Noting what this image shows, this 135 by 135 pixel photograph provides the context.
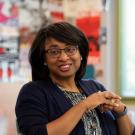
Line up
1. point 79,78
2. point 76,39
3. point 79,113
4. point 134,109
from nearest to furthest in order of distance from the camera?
point 79,113, point 76,39, point 79,78, point 134,109

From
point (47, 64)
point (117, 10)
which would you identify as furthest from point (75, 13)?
point (47, 64)

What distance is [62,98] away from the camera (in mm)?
1459

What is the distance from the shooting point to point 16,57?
238 cm

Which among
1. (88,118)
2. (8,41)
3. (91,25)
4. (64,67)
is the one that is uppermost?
(91,25)

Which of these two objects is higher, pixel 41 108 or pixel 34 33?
pixel 34 33

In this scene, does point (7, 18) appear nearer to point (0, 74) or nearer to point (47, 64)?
point (0, 74)

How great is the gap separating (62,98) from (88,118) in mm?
153

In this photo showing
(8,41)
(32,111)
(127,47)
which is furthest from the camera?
(127,47)

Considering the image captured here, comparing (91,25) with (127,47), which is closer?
(91,25)

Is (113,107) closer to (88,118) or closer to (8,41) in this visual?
(88,118)

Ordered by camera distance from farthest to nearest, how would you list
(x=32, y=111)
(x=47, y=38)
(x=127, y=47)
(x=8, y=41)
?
(x=127, y=47) < (x=8, y=41) < (x=47, y=38) < (x=32, y=111)

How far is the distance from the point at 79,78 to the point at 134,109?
1.03 m

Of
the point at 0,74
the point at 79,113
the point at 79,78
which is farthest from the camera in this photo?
the point at 0,74

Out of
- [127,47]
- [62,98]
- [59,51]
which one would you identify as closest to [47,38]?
[59,51]
